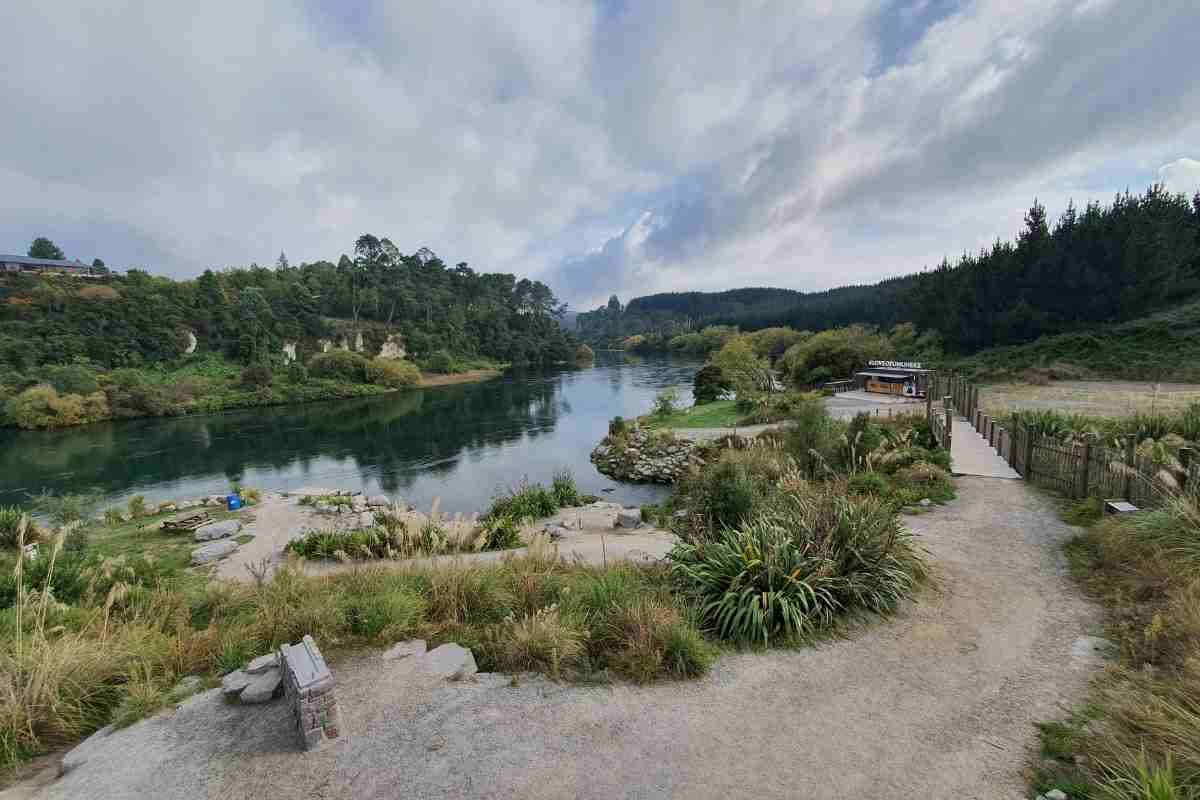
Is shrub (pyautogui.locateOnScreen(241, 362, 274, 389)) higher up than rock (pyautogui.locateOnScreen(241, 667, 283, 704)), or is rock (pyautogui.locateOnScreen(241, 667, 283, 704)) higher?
shrub (pyautogui.locateOnScreen(241, 362, 274, 389))

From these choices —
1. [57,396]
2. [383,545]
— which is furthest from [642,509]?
[57,396]

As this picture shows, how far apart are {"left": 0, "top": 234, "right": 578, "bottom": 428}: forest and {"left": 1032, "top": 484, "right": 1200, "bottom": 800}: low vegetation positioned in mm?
53995

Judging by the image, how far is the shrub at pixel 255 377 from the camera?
163 feet

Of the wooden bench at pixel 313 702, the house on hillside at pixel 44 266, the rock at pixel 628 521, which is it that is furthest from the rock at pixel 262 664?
the house on hillside at pixel 44 266

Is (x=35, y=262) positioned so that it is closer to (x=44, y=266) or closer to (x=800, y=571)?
(x=44, y=266)

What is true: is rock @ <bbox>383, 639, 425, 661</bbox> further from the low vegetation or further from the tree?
the tree

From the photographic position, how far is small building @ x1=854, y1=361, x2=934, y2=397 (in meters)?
28.0

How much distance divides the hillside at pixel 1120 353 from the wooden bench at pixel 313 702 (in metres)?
35.1

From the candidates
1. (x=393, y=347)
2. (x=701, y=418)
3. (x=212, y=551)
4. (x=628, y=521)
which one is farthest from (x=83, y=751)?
(x=393, y=347)

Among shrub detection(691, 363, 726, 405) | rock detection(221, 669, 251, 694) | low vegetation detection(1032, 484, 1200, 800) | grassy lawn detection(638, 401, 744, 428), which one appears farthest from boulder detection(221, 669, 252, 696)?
shrub detection(691, 363, 726, 405)

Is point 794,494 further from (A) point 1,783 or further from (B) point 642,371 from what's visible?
(B) point 642,371

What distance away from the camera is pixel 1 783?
3.46 m

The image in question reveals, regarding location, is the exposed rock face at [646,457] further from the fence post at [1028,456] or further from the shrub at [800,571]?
the shrub at [800,571]

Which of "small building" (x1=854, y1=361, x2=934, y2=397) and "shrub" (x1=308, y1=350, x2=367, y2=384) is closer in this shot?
"small building" (x1=854, y1=361, x2=934, y2=397)
